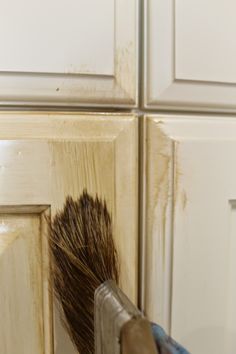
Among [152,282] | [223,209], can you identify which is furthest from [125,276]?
[223,209]

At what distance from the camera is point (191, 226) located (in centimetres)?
46

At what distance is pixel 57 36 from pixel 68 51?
20 millimetres

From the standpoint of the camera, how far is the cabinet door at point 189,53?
436mm

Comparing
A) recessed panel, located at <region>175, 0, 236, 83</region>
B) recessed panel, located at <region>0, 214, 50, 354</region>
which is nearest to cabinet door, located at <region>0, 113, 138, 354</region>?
recessed panel, located at <region>0, 214, 50, 354</region>

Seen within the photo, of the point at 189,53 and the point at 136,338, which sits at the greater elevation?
the point at 189,53

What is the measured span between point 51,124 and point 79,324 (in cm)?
24

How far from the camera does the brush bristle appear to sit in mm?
416

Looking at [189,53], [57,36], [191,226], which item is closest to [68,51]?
[57,36]

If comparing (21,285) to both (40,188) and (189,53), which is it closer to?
(40,188)

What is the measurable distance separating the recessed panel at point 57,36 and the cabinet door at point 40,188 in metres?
0.06

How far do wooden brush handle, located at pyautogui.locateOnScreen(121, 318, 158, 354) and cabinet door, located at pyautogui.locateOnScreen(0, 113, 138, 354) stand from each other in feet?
0.46

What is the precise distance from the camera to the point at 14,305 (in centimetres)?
41

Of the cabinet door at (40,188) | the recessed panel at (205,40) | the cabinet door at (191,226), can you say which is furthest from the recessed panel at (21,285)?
the recessed panel at (205,40)

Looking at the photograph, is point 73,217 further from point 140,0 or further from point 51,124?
point 140,0
